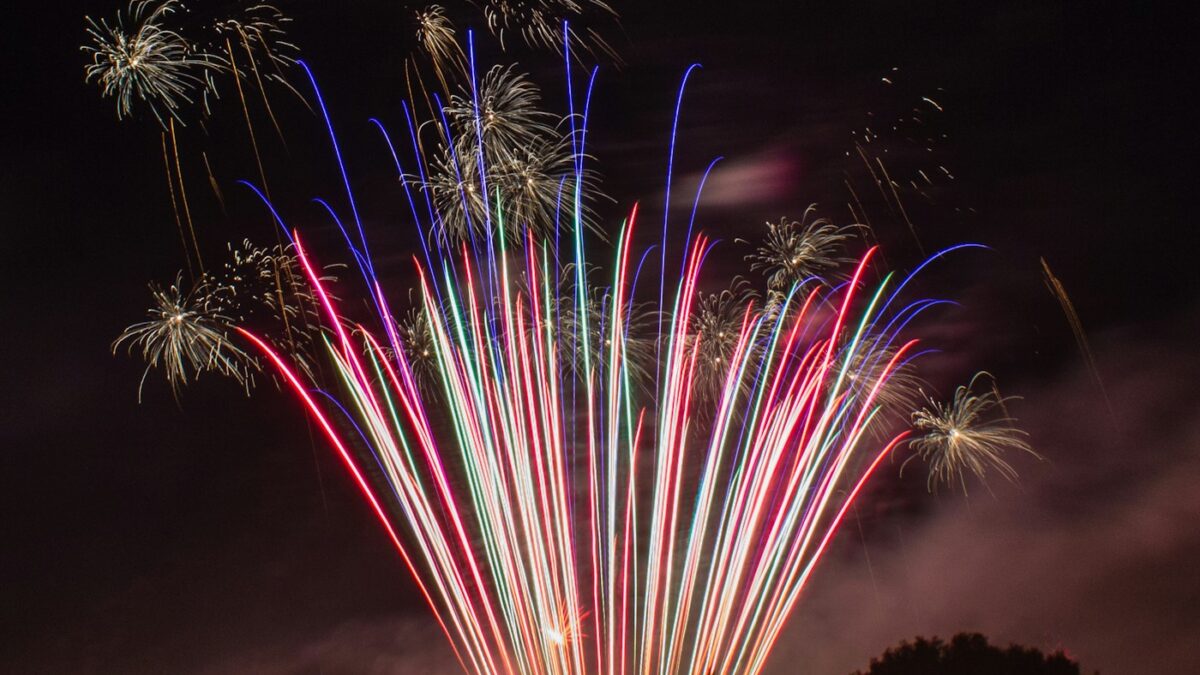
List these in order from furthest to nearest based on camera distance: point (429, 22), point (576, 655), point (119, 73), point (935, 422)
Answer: point (935, 422), point (576, 655), point (429, 22), point (119, 73)

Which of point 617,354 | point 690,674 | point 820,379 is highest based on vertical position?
point 617,354

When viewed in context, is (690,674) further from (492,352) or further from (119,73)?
(119,73)

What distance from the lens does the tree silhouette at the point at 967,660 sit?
18.1 meters

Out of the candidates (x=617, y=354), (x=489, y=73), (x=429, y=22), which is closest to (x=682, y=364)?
(x=617, y=354)

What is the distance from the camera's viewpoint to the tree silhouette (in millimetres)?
18073

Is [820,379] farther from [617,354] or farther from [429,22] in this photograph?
[429,22]

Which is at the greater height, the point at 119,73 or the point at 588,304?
the point at 119,73

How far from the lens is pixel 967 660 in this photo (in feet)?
61.2

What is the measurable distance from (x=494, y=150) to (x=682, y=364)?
511 centimetres

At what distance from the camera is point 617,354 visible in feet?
50.2

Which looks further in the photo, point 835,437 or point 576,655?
point 835,437

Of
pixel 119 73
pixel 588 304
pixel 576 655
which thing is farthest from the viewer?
pixel 588 304

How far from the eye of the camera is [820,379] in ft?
53.8

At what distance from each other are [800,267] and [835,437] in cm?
322
